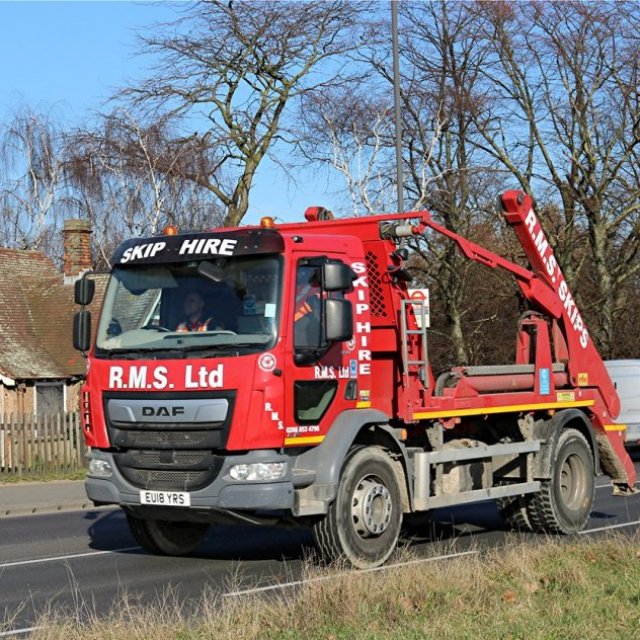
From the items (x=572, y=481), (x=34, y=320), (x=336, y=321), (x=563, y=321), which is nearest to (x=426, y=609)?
(x=336, y=321)

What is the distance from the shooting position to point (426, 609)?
7.75 metres

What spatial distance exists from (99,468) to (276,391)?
74.1 inches

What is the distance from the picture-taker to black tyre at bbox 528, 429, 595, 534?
1320cm

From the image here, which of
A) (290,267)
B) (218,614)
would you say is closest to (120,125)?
(290,267)

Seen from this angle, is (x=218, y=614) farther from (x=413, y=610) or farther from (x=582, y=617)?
(x=582, y=617)

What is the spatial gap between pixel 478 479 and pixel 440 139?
2147cm

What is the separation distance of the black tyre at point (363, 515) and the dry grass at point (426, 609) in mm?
943

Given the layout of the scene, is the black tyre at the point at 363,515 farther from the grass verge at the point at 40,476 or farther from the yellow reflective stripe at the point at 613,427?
the grass verge at the point at 40,476

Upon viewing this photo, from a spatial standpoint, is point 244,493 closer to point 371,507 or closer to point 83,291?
point 371,507

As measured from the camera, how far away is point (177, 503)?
10273 mm

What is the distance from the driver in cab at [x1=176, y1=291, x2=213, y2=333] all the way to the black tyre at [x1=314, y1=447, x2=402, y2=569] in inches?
68.0

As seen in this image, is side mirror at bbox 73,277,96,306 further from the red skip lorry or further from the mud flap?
the mud flap

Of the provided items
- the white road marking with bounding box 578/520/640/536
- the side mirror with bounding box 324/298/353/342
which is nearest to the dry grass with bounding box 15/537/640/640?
the side mirror with bounding box 324/298/353/342

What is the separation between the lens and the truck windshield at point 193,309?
10.3 meters
